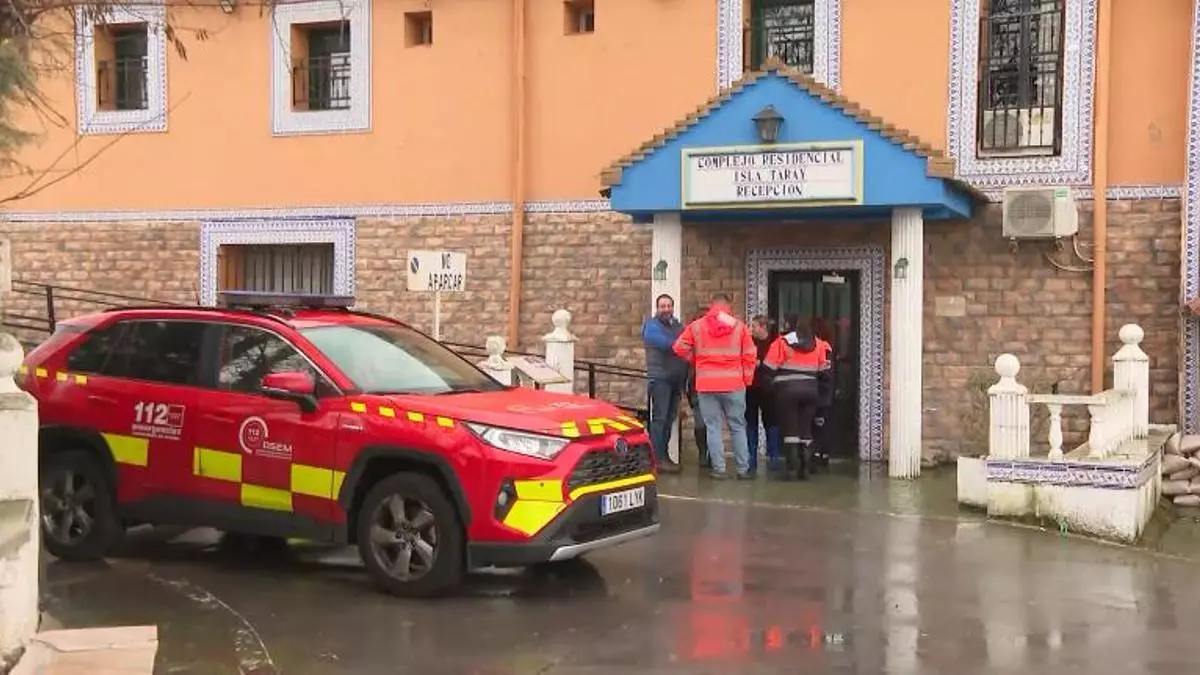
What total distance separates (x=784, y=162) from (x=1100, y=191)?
3.32 metres

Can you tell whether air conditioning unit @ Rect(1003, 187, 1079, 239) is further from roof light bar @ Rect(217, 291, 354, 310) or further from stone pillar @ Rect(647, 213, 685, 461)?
roof light bar @ Rect(217, 291, 354, 310)

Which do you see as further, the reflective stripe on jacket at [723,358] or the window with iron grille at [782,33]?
the window with iron grille at [782,33]

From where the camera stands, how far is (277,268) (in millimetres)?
16531

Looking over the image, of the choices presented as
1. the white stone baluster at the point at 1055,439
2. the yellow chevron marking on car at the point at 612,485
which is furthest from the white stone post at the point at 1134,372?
the yellow chevron marking on car at the point at 612,485

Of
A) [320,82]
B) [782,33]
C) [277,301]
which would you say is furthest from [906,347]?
[320,82]

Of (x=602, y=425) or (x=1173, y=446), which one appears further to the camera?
(x=1173, y=446)

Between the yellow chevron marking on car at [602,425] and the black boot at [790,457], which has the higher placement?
the yellow chevron marking on car at [602,425]

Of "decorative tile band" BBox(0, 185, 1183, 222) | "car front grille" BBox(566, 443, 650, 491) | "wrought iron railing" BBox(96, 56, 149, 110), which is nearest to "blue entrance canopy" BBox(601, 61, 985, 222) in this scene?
"decorative tile band" BBox(0, 185, 1183, 222)

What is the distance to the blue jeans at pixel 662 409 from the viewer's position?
40.2 ft

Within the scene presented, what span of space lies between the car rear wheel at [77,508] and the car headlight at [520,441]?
2.73m

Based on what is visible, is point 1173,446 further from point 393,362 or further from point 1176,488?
point 393,362

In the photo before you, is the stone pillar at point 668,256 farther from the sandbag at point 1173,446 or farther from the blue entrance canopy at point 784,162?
the sandbag at point 1173,446

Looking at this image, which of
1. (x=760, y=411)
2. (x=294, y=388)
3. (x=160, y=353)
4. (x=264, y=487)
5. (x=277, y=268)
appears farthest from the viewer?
(x=277, y=268)

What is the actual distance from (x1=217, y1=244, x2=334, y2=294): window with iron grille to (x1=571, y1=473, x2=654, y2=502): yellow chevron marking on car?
9.41m
